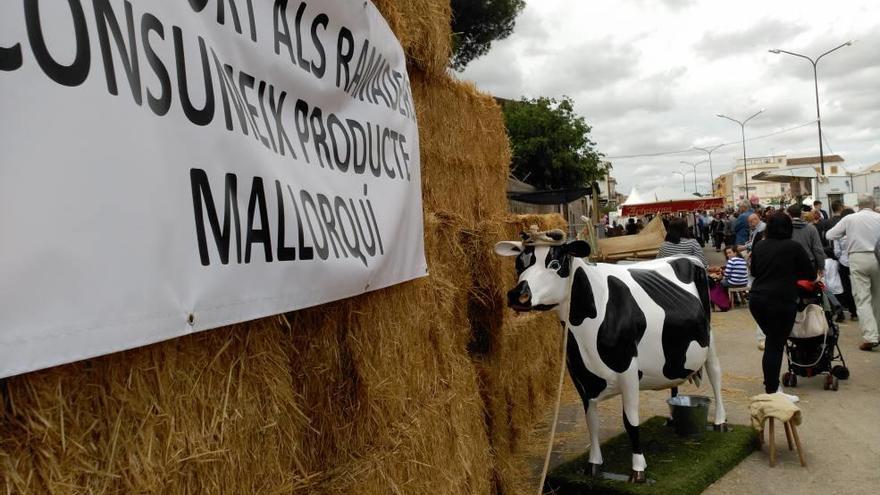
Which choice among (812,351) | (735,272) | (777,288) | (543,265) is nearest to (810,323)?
(812,351)

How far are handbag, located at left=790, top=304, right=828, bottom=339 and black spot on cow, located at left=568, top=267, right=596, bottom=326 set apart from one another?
3304 mm

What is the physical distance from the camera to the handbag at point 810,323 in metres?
6.53

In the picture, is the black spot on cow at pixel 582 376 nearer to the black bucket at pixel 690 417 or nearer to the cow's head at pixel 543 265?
the cow's head at pixel 543 265

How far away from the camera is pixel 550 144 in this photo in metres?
28.4

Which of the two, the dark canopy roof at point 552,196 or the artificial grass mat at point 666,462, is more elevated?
the dark canopy roof at point 552,196

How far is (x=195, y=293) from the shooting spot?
63.3 inches

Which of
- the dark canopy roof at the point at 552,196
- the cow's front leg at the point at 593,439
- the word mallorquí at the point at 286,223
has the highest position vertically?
the dark canopy roof at the point at 552,196

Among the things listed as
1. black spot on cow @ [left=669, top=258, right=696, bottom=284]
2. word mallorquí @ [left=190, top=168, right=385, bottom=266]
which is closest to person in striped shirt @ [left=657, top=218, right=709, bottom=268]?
black spot on cow @ [left=669, top=258, right=696, bottom=284]

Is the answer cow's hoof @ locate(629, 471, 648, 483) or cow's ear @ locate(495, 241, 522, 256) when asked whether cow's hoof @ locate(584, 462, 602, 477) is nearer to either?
cow's hoof @ locate(629, 471, 648, 483)

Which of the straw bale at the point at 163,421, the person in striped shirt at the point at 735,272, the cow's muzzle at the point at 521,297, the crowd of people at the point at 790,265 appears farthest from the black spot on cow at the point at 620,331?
the person in striped shirt at the point at 735,272

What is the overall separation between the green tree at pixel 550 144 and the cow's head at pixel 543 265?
23.9 m

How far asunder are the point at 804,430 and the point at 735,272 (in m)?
6.86

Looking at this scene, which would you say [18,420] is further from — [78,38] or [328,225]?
[328,225]

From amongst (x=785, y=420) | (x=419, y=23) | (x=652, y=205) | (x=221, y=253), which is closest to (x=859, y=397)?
(x=785, y=420)
